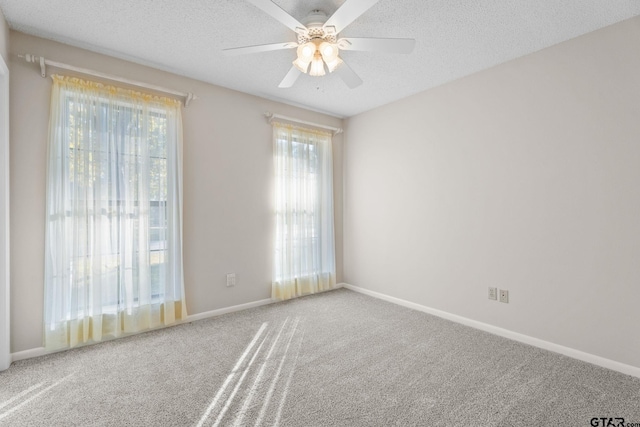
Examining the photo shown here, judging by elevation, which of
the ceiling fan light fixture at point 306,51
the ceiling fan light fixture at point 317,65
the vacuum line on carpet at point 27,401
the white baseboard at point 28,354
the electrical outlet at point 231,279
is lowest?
the vacuum line on carpet at point 27,401

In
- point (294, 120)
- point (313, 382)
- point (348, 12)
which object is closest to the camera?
point (348, 12)

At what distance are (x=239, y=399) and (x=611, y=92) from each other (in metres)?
3.27

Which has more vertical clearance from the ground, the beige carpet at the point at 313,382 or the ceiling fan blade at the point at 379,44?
the ceiling fan blade at the point at 379,44

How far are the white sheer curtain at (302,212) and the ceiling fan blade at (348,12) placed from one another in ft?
6.44

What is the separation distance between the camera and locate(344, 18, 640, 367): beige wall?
7.02 feet

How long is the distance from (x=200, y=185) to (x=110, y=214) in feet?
2.74

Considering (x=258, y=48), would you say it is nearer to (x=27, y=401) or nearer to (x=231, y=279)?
(x=231, y=279)

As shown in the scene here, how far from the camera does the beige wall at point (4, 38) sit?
2.07m

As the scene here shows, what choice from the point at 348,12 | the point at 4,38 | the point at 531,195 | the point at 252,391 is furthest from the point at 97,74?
the point at 531,195

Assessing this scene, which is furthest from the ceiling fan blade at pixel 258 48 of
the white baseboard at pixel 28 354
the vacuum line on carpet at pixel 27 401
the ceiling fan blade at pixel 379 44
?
the white baseboard at pixel 28 354

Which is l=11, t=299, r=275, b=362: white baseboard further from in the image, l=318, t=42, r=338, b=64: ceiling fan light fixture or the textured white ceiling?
l=318, t=42, r=338, b=64: ceiling fan light fixture

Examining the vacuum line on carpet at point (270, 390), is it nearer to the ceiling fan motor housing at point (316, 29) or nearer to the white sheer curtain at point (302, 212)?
the white sheer curtain at point (302, 212)

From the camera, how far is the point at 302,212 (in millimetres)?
3891

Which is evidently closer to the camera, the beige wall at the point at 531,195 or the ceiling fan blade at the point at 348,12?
the ceiling fan blade at the point at 348,12
